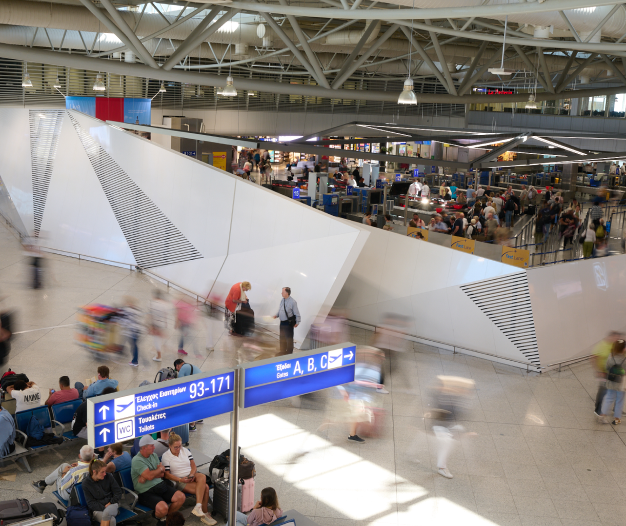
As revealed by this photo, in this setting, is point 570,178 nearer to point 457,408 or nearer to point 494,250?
point 494,250

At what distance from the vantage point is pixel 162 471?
23.5 feet

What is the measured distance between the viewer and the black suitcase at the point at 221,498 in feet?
23.7

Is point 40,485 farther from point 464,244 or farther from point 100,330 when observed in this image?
point 464,244

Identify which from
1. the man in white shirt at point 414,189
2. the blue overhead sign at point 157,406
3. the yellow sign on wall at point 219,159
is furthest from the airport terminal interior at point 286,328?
the yellow sign on wall at point 219,159

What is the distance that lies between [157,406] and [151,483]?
2514mm

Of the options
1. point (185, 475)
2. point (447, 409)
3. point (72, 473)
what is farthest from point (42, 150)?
point (185, 475)

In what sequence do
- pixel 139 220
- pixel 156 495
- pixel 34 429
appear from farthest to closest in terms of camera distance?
pixel 139 220
pixel 34 429
pixel 156 495

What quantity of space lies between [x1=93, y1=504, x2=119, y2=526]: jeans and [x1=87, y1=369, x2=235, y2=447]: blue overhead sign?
1994mm

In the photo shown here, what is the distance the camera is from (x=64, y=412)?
8594 millimetres

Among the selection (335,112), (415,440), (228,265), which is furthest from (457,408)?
(335,112)

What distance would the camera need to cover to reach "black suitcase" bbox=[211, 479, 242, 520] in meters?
7.23

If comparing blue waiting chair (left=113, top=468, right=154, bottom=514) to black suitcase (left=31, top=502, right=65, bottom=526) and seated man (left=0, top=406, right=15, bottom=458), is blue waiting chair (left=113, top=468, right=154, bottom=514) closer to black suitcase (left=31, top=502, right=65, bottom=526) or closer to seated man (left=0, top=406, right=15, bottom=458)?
black suitcase (left=31, top=502, right=65, bottom=526)

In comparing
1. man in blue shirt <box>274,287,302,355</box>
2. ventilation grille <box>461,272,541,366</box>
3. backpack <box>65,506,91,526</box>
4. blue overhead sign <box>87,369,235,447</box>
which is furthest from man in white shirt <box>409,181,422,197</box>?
blue overhead sign <box>87,369,235,447</box>

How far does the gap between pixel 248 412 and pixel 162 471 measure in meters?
2.79
